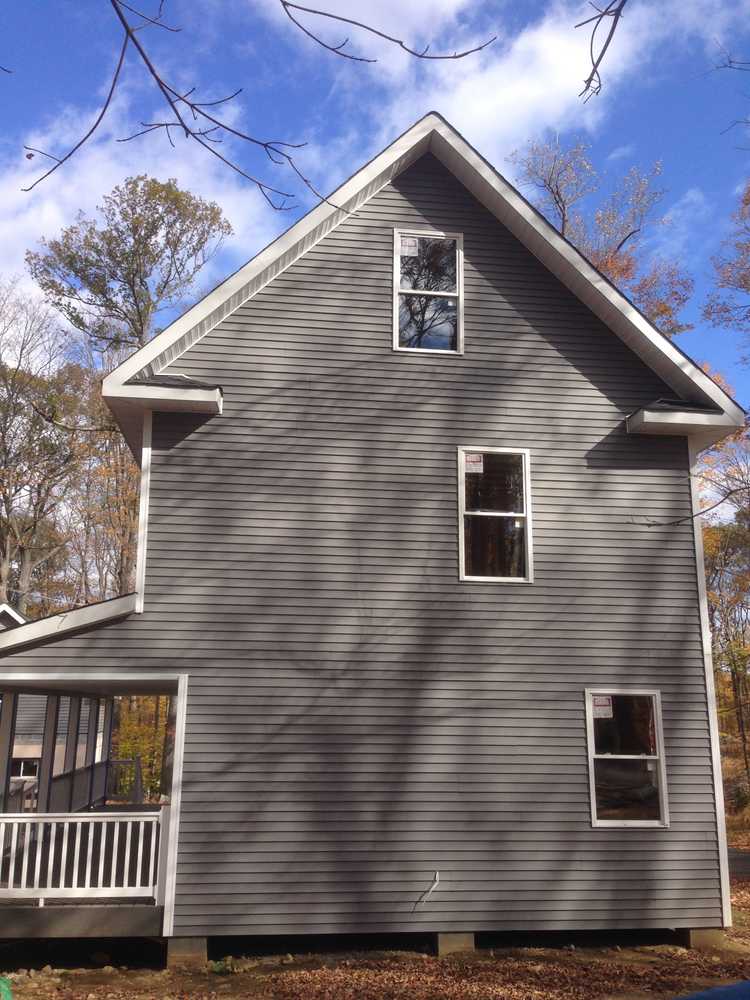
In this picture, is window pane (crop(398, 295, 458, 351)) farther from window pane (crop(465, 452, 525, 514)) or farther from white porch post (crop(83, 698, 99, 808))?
white porch post (crop(83, 698, 99, 808))

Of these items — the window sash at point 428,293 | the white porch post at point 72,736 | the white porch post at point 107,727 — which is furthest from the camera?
the white porch post at point 107,727

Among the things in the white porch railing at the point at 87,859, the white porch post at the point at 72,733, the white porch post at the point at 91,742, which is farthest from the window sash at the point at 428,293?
the white porch post at the point at 91,742

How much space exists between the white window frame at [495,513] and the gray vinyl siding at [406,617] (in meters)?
0.10

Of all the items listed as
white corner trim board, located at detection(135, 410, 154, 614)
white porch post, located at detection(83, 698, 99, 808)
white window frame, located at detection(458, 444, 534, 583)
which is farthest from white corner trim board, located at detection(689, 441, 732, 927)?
white porch post, located at detection(83, 698, 99, 808)

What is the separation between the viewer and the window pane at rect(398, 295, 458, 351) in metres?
10.7

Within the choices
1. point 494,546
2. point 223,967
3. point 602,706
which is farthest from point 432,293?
point 223,967

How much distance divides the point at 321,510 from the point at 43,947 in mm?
5921

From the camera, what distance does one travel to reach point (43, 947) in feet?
32.2

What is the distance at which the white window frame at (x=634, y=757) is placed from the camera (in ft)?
31.3

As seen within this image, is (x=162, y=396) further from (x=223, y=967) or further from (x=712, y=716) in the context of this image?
(x=712, y=716)

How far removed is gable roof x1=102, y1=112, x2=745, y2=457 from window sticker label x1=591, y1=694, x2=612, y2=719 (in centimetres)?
348

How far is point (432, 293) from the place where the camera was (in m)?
10.7

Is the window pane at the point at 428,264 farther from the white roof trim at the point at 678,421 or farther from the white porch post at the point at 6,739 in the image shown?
the white porch post at the point at 6,739

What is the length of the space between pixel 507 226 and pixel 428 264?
1.14m
